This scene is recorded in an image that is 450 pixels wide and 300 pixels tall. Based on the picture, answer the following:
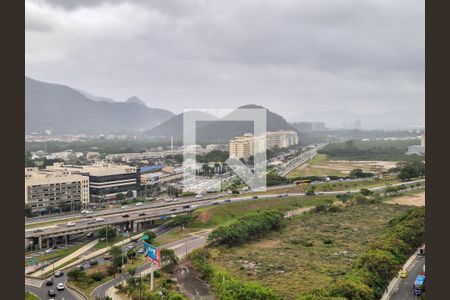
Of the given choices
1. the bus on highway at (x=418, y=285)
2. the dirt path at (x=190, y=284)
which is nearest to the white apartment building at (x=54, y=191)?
the dirt path at (x=190, y=284)

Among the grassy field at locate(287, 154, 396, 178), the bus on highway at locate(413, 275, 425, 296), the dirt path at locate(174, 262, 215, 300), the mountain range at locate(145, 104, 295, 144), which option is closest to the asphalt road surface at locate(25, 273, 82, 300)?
the dirt path at locate(174, 262, 215, 300)

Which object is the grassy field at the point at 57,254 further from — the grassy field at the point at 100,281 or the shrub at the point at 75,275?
the shrub at the point at 75,275

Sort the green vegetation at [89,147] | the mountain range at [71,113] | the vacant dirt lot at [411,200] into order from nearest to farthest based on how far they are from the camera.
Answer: the vacant dirt lot at [411,200] → the green vegetation at [89,147] → the mountain range at [71,113]

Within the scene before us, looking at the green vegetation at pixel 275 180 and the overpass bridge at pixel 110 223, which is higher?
the green vegetation at pixel 275 180

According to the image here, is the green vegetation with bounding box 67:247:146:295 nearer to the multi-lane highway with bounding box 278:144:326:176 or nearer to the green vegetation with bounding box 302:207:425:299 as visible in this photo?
the green vegetation with bounding box 302:207:425:299

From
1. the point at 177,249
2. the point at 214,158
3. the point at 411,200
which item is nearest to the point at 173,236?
the point at 177,249

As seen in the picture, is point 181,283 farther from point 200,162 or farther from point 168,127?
point 168,127

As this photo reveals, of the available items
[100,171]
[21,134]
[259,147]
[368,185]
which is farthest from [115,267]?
[259,147]
